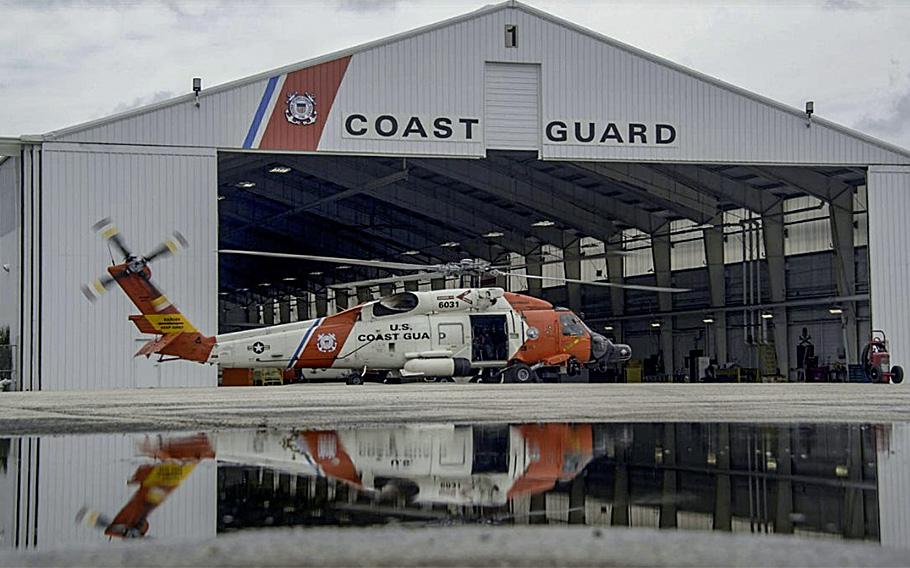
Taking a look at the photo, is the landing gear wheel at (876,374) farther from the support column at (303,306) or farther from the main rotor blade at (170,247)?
the support column at (303,306)

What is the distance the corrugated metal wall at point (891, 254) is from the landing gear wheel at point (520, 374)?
8258 millimetres

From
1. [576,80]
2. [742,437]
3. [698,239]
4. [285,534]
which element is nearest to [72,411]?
[742,437]

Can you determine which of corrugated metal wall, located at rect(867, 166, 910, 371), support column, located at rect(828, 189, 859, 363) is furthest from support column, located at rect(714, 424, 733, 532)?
support column, located at rect(828, 189, 859, 363)

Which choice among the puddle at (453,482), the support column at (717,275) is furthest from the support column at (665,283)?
the puddle at (453,482)

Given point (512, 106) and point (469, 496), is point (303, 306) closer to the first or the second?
point (512, 106)

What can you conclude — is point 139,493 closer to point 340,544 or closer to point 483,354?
point 340,544

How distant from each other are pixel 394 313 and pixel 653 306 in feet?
63.8

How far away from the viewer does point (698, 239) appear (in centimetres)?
3991

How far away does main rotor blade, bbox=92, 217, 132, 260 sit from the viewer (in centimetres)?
2286

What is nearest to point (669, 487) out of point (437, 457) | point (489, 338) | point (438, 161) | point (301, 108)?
point (437, 457)

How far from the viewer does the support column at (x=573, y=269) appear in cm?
4275

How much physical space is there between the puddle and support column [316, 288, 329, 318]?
52404 millimetres

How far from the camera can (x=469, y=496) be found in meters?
4.52

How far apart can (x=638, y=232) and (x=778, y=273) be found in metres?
6.68
